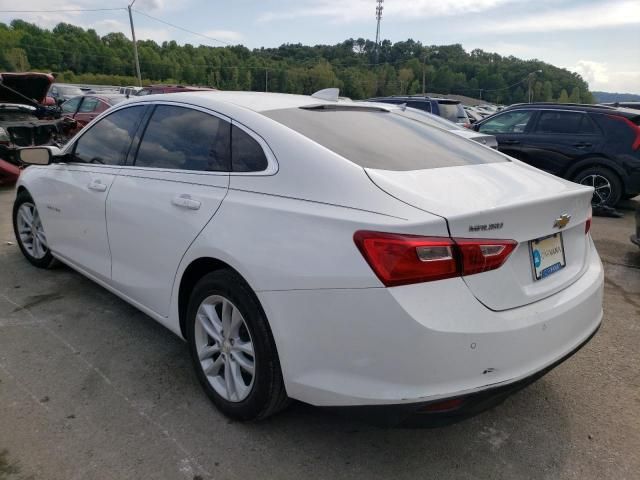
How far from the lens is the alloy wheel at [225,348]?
8.13 ft

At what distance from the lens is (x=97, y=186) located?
11.5 feet

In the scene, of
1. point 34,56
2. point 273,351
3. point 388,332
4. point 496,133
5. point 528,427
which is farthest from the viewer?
point 34,56

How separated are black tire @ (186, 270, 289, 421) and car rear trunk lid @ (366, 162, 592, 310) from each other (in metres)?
0.78

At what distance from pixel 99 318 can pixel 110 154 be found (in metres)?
1.18

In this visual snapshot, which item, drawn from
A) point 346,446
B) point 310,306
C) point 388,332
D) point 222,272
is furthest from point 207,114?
point 346,446

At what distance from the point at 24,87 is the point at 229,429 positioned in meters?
8.87

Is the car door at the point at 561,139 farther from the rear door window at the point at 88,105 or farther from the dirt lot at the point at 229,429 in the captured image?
the rear door window at the point at 88,105

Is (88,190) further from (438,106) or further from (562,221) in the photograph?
(438,106)

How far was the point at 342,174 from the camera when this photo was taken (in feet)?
7.19

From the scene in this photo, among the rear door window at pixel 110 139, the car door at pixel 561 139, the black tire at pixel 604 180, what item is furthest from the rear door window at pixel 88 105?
the black tire at pixel 604 180

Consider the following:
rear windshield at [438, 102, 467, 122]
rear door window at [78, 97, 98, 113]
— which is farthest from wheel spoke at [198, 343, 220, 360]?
rear door window at [78, 97, 98, 113]

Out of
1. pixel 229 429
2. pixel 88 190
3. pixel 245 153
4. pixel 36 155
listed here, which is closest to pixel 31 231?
pixel 36 155

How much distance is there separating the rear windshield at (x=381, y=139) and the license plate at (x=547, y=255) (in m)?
0.60

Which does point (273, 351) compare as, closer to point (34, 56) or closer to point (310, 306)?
point (310, 306)
